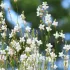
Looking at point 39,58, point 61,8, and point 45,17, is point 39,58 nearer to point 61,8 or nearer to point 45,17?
point 45,17

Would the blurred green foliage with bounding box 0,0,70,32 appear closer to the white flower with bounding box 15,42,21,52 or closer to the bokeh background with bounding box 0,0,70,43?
the bokeh background with bounding box 0,0,70,43

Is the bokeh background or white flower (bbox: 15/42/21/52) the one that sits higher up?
the bokeh background

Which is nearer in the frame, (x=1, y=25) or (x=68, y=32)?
(x=1, y=25)

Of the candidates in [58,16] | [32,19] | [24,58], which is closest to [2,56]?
[24,58]

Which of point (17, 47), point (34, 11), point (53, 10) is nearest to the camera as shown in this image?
point (17, 47)

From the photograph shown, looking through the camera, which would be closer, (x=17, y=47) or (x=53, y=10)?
(x=17, y=47)

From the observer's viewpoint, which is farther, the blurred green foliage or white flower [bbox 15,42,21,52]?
the blurred green foliage

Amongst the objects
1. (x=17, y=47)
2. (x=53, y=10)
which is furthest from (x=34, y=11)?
(x=17, y=47)

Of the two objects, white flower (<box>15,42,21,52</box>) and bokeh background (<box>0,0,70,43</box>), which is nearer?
white flower (<box>15,42,21,52</box>)

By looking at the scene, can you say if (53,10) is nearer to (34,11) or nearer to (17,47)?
(34,11)

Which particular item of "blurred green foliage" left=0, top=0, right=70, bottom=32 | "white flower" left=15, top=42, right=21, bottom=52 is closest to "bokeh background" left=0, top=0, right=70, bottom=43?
"blurred green foliage" left=0, top=0, right=70, bottom=32

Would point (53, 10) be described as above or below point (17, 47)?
above
